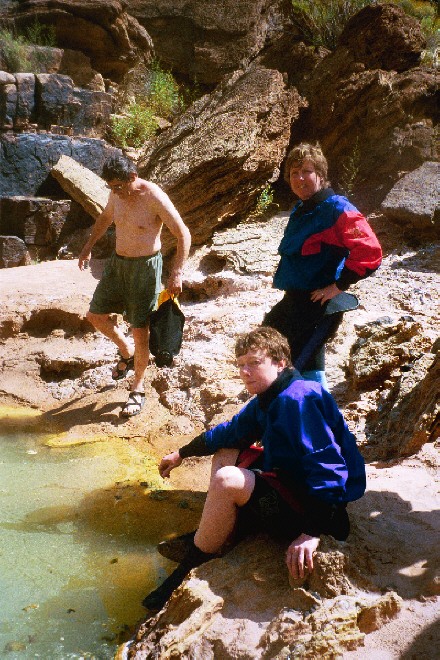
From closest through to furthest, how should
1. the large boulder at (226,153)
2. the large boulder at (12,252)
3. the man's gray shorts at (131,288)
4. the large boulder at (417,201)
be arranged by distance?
the man's gray shorts at (131,288) < the large boulder at (417,201) < the large boulder at (226,153) < the large boulder at (12,252)

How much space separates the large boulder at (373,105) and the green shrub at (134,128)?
313cm

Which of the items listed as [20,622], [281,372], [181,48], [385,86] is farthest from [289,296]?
[181,48]

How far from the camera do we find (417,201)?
A: 6.36 metres

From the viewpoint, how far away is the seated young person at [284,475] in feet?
7.09

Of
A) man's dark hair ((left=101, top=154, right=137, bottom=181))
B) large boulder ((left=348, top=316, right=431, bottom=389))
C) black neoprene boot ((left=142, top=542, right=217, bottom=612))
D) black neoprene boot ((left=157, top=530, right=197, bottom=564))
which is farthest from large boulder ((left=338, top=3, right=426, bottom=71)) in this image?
black neoprene boot ((left=142, top=542, right=217, bottom=612))

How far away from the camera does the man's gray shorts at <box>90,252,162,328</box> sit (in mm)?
4461

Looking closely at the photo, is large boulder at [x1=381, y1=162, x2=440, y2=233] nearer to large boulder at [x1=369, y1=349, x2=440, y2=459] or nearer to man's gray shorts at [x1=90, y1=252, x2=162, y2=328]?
large boulder at [x1=369, y1=349, x2=440, y2=459]

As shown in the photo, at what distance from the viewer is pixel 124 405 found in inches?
188

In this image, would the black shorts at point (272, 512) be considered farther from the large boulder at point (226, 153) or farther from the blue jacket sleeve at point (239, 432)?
the large boulder at point (226, 153)

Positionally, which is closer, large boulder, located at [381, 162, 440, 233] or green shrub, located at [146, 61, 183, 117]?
large boulder, located at [381, 162, 440, 233]

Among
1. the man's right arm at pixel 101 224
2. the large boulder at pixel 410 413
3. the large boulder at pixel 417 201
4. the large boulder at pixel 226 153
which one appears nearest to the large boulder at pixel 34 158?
the large boulder at pixel 226 153

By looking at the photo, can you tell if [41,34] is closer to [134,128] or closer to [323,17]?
[134,128]

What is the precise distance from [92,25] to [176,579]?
11212 millimetres

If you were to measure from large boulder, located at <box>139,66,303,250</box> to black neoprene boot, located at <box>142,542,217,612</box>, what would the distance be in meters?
4.81
